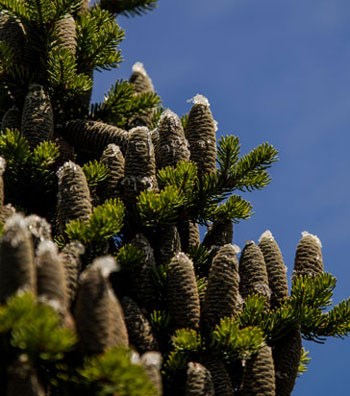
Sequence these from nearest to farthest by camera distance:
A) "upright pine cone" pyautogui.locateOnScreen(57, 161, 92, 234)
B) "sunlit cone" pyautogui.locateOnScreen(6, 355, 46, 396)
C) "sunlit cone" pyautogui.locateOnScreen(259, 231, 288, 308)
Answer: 1. "sunlit cone" pyautogui.locateOnScreen(6, 355, 46, 396)
2. "upright pine cone" pyautogui.locateOnScreen(57, 161, 92, 234)
3. "sunlit cone" pyautogui.locateOnScreen(259, 231, 288, 308)

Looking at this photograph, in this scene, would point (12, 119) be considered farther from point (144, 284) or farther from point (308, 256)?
point (308, 256)

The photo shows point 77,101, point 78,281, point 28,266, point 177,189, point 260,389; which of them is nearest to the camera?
point 28,266

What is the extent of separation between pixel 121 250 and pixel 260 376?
2.68 feet

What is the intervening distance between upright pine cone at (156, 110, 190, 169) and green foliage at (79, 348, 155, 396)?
157 cm

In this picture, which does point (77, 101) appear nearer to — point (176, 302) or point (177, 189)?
point (177, 189)

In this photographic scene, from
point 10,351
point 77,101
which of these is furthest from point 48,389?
point 77,101

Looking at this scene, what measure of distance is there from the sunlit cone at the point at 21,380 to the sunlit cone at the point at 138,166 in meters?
1.36

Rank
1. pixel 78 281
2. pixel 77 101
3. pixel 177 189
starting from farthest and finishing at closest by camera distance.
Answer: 1. pixel 77 101
2. pixel 177 189
3. pixel 78 281

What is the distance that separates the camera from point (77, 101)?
17.1ft

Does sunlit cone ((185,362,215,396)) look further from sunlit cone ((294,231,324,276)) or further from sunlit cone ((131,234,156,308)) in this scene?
sunlit cone ((294,231,324,276))

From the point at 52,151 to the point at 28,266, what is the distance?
1.33 metres

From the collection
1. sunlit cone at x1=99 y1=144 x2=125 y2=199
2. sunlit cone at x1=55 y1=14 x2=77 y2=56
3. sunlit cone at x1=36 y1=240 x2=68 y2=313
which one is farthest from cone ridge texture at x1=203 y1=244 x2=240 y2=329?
sunlit cone at x1=55 y1=14 x2=77 y2=56

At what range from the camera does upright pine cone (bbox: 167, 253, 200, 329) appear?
4.06m

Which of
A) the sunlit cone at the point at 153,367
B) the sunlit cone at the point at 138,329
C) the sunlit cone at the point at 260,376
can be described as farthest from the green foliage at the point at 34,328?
the sunlit cone at the point at 260,376
